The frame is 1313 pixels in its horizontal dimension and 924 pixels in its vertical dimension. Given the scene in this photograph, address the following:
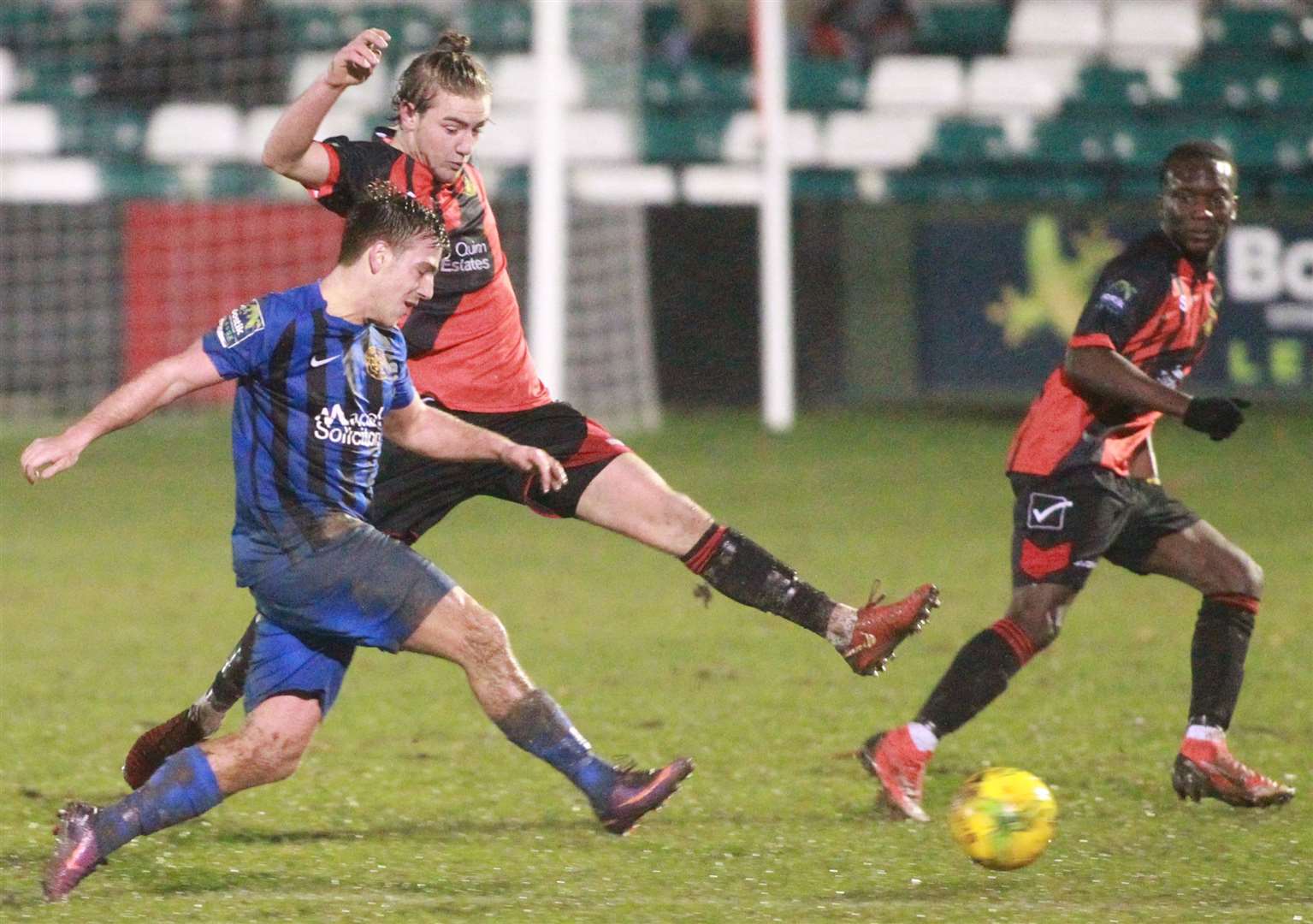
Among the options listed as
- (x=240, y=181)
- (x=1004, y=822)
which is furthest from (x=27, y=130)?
(x=1004, y=822)

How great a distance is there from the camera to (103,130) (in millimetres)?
16469

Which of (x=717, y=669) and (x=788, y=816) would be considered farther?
(x=717, y=669)

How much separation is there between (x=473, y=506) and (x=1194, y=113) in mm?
8257

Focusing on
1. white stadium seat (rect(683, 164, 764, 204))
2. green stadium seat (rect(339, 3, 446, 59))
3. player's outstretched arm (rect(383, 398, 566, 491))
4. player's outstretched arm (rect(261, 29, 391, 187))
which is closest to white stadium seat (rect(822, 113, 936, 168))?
white stadium seat (rect(683, 164, 764, 204))

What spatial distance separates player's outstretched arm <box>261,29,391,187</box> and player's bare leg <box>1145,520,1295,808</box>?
101 inches

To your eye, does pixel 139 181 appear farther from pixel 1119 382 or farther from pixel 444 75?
pixel 1119 382

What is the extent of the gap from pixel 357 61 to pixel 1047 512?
2.25 meters

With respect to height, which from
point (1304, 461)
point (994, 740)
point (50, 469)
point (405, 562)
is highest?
point (50, 469)

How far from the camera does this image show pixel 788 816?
5.62 m

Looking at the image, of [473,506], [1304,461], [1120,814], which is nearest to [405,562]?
[1120,814]

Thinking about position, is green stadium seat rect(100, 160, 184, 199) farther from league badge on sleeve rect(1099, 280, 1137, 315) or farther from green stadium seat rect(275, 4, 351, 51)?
league badge on sleeve rect(1099, 280, 1137, 315)

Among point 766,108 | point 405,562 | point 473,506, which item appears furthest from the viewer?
point 766,108

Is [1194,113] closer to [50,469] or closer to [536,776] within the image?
[536,776]

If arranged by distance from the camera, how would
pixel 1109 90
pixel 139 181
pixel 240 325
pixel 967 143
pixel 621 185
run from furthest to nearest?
pixel 1109 90 < pixel 967 143 < pixel 139 181 < pixel 621 185 < pixel 240 325
